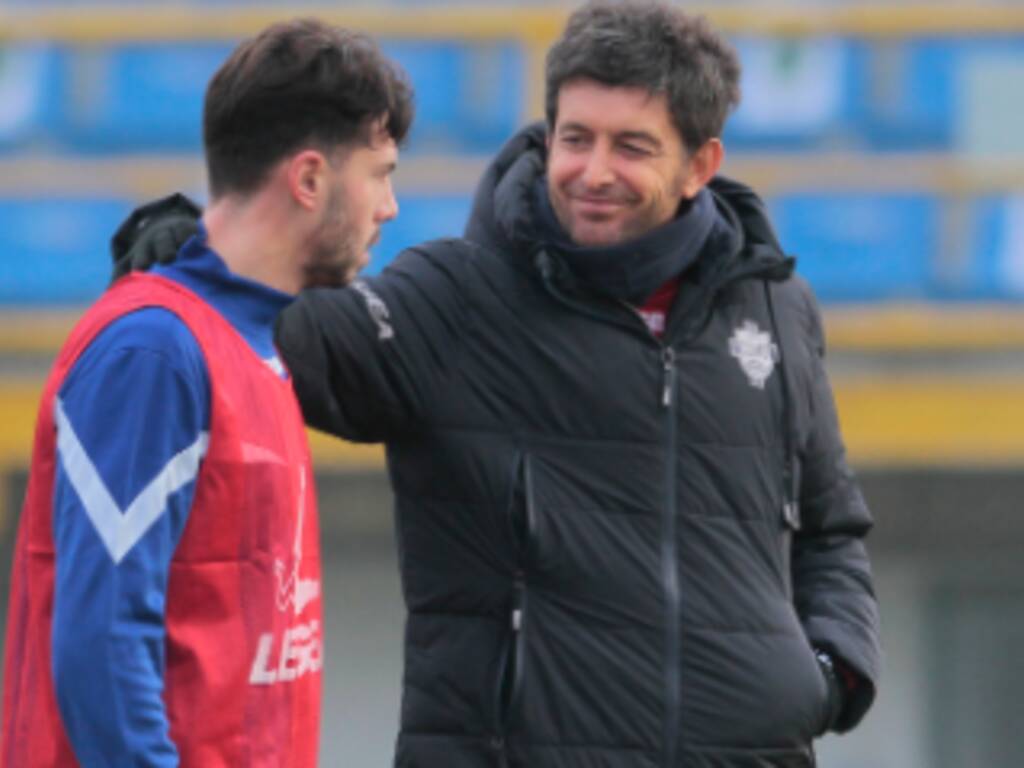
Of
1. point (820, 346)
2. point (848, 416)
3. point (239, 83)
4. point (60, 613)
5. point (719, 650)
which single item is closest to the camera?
point (60, 613)

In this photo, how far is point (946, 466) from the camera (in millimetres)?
8617

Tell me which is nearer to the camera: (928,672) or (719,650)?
(719,650)

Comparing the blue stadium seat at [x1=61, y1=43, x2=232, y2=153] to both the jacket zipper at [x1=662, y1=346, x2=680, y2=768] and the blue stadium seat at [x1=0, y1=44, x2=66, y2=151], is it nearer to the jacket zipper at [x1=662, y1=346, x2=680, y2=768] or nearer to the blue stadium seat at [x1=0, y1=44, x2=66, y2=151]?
the blue stadium seat at [x1=0, y1=44, x2=66, y2=151]

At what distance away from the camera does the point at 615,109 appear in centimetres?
328

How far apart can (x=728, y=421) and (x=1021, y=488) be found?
18.5 feet

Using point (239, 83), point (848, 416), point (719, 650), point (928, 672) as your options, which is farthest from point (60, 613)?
point (928, 672)

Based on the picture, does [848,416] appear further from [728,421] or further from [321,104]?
[321,104]

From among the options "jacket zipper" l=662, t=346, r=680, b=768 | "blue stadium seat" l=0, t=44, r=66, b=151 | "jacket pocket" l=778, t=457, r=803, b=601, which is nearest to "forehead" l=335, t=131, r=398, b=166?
"jacket zipper" l=662, t=346, r=680, b=768

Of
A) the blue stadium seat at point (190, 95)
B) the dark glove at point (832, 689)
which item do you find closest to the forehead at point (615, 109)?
the dark glove at point (832, 689)

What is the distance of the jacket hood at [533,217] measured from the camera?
331cm

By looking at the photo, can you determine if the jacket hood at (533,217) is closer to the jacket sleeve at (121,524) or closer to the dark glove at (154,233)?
the dark glove at (154,233)

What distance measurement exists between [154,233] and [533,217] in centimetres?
61

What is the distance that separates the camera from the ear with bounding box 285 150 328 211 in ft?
9.17

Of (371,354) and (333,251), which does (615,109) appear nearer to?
(371,354)
